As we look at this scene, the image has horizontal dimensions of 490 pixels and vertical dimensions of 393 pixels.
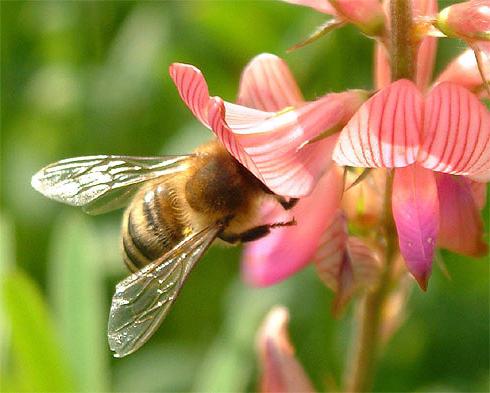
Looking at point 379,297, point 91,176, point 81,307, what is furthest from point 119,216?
point 379,297

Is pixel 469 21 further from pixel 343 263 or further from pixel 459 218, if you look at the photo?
pixel 343 263

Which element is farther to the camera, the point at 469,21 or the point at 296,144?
the point at 296,144

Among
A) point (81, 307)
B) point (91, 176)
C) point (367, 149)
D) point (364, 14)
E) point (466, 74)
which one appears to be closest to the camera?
point (367, 149)

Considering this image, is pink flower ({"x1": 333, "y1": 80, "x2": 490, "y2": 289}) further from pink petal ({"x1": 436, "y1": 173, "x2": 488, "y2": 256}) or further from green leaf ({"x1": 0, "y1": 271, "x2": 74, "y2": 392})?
green leaf ({"x1": 0, "y1": 271, "x2": 74, "y2": 392})

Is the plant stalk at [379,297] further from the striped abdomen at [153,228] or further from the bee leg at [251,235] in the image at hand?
the striped abdomen at [153,228]

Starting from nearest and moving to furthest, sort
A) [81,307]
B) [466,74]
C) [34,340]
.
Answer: [466,74] < [34,340] < [81,307]

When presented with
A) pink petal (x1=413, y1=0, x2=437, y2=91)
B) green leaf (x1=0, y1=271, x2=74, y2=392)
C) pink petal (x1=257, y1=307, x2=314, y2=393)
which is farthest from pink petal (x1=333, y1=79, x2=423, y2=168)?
green leaf (x1=0, y1=271, x2=74, y2=392)

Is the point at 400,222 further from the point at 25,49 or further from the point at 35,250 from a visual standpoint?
the point at 25,49
